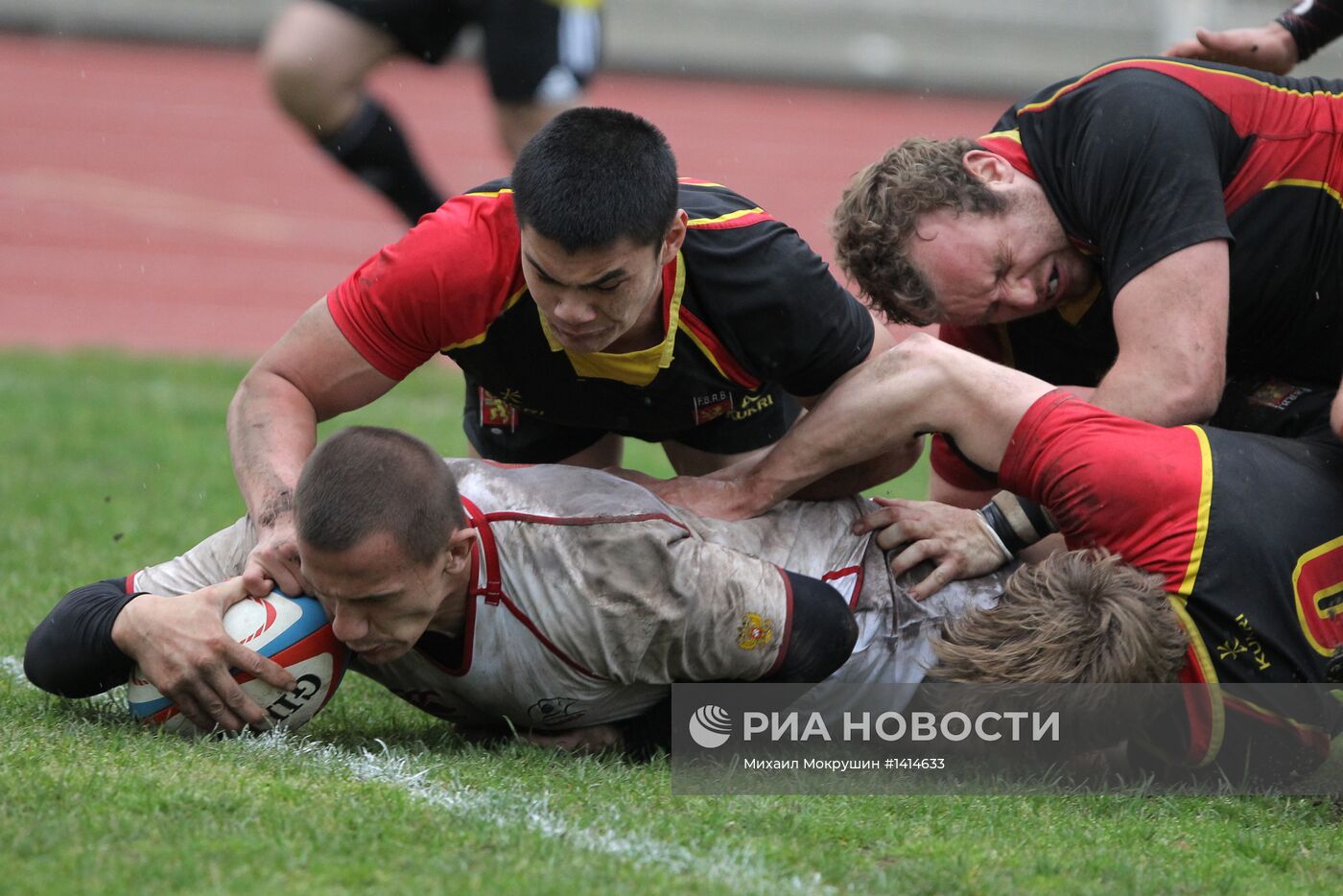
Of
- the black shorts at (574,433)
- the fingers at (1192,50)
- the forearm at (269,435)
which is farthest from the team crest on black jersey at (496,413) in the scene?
the fingers at (1192,50)

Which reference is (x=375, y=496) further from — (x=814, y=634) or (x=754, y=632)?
(x=814, y=634)

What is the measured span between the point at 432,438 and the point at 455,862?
528 centimetres

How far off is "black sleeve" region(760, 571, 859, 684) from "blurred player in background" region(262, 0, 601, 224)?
11.1 feet

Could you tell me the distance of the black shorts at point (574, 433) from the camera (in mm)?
4992

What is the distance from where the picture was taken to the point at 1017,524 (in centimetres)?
415

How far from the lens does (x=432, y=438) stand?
8.03m

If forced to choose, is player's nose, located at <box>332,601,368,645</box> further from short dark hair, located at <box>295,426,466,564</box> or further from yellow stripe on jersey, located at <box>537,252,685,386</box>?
yellow stripe on jersey, located at <box>537,252,685,386</box>

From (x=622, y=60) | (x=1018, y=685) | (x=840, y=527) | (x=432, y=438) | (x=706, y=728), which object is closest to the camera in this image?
(x=1018, y=685)

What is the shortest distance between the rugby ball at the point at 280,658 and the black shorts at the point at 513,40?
3.76m

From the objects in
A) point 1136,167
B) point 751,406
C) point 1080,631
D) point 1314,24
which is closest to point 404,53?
point 751,406

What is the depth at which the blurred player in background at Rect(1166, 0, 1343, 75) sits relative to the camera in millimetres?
5340

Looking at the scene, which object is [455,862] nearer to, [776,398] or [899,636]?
[899,636]

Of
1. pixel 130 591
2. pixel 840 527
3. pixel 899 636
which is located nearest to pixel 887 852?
pixel 899 636

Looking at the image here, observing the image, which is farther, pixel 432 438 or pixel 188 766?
pixel 432 438
